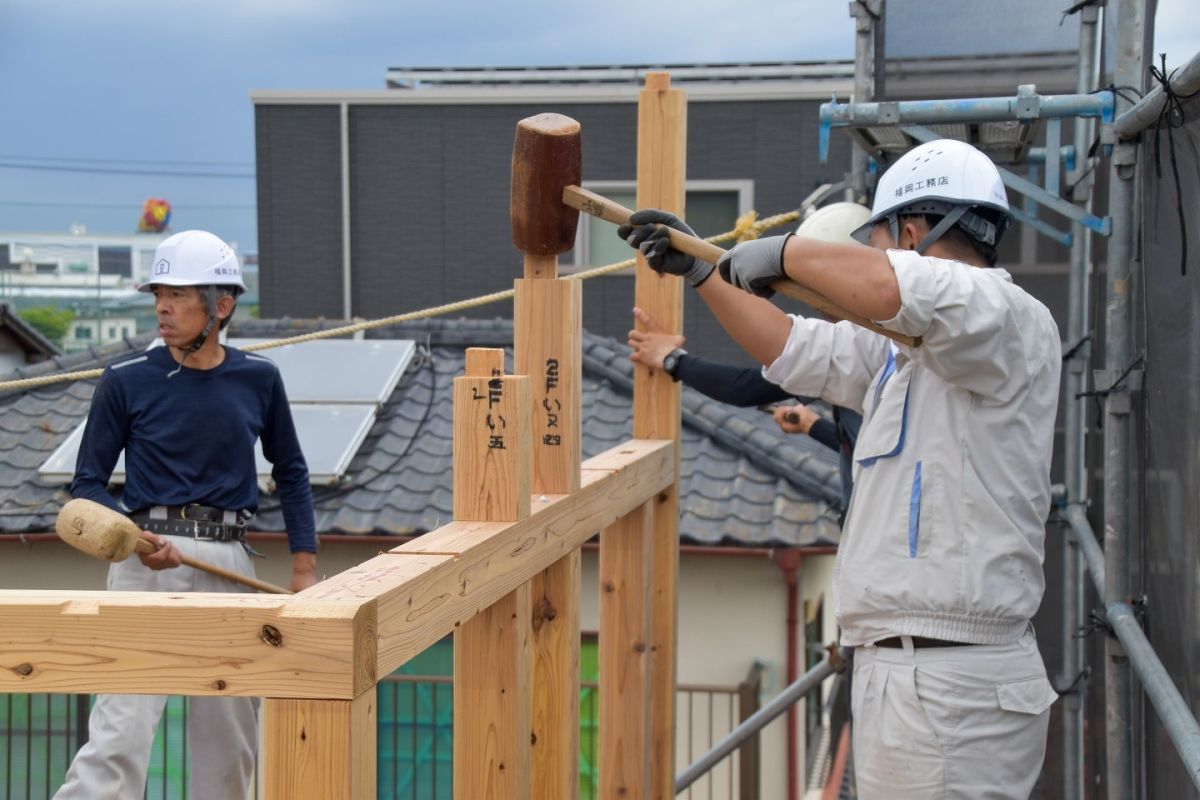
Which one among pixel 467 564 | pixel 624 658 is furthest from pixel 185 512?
pixel 467 564

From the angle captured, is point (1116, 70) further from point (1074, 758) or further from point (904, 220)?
point (1074, 758)

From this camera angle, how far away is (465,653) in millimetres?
2389

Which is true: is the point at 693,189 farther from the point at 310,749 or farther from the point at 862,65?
the point at 310,749

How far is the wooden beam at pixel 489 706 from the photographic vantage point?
7.79ft

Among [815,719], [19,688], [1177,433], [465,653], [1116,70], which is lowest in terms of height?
[815,719]

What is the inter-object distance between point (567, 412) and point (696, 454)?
4.64m

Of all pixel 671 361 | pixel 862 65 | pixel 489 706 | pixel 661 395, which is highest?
pixel 862 65

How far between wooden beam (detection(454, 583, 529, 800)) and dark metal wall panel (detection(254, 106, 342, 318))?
1248 cm

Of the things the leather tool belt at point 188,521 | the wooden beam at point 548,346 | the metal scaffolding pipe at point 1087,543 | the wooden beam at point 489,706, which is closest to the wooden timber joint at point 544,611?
the wooden beam at point 548,346

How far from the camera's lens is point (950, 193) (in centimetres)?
275

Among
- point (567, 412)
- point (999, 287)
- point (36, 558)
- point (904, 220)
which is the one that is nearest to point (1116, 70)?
point (904, 220)

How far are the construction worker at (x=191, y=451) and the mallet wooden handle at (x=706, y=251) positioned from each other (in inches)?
60.7

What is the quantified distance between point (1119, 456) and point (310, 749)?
251 cm

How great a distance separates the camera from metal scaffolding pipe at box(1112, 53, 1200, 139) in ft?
8.05
